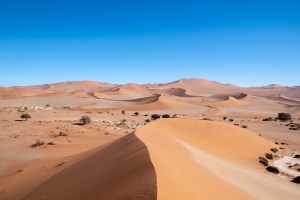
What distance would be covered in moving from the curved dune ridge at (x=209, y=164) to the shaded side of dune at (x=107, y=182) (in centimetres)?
32

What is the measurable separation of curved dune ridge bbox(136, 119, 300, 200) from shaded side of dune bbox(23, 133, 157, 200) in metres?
0.32

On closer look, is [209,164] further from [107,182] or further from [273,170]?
[107,182]

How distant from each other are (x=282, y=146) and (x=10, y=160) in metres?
21.2

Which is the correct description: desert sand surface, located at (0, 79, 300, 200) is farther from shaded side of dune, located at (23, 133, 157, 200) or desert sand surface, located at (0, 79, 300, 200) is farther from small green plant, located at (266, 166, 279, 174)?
small green plant, located at (266, 166, 279, 174)

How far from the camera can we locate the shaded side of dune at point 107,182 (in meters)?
6.95

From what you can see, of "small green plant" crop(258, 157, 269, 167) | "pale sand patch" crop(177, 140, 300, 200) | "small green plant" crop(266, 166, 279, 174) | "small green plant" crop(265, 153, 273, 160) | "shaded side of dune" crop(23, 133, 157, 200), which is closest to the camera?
"shaded side of dune" crop(23, 133, 157, 200)

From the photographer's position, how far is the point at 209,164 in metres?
13.5

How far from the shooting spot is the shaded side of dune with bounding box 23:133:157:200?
6945 millimetres

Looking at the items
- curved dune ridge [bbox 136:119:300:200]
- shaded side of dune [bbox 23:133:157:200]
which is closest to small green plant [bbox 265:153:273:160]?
curved dune ridge [bbox 136:119:300:200]

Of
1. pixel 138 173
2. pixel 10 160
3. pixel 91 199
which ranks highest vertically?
pixel 138 173

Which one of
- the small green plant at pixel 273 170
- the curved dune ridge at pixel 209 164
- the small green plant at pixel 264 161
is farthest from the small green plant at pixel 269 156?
the small green plant at pixel 273 170

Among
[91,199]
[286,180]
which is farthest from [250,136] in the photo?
[91,199]

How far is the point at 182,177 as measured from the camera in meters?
8.34

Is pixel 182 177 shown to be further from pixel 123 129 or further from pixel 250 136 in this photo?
pixel 123 129
